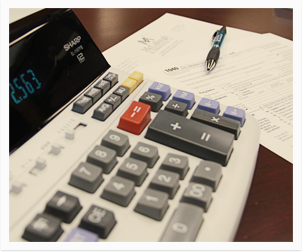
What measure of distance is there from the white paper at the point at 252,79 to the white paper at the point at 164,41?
0.09ft

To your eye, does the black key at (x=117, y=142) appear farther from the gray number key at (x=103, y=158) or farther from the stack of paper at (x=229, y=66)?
the stack of paper at (x=229, y=66)

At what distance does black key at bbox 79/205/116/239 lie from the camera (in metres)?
0.24

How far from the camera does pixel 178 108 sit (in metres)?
0.37

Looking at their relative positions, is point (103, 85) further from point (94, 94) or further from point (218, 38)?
point (218, 38)

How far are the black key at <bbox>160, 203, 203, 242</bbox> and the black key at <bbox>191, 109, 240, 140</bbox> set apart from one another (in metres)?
0.13

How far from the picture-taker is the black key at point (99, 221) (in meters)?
0.24

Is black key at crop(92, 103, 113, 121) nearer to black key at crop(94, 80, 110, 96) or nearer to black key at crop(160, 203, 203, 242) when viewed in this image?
black key at crop(94, 80, 110, 96)

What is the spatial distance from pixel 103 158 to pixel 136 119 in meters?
0.07

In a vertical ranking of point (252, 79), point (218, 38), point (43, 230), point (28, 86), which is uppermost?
point (218, 38)

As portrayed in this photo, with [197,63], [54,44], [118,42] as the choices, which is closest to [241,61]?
[197,63]

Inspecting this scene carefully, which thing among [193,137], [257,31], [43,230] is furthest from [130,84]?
[257,31]

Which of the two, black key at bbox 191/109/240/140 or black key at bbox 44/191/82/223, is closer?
black key at bbox 44/191/82/223

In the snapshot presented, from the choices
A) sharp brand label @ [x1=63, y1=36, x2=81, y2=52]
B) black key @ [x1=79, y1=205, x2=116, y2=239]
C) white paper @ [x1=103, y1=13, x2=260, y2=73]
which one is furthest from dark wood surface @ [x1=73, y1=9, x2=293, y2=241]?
sharp brand label @ [x1=63, y1=36, x2=81, y2=52]

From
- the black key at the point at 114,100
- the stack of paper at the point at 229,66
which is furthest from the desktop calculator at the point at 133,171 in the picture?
the stack of paper at the point at 229,66
